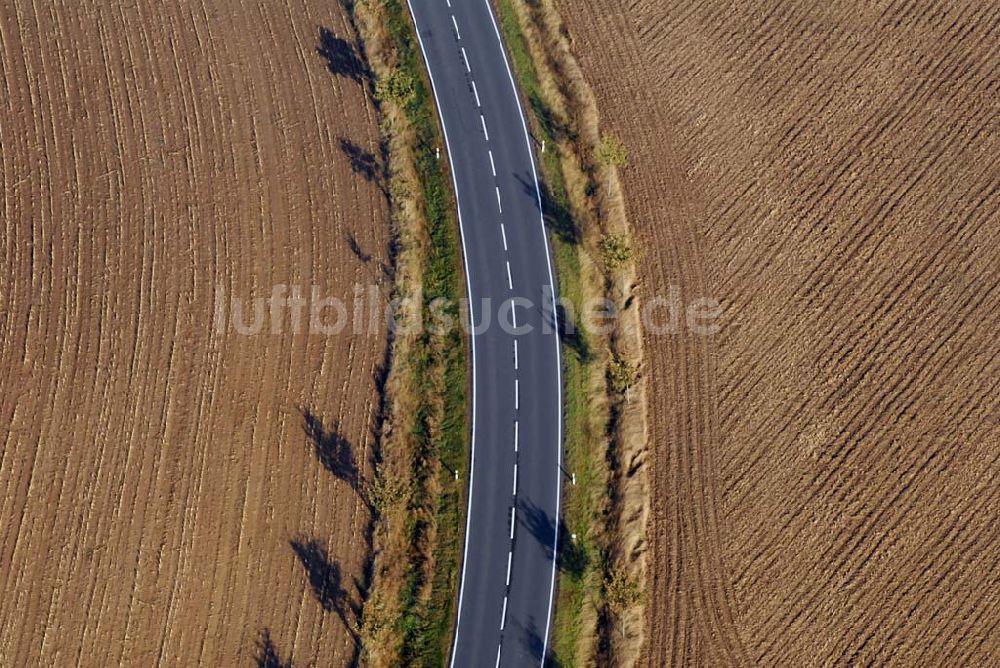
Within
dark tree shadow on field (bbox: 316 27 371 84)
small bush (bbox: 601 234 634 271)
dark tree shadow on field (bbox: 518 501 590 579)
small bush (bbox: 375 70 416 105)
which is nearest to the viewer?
dark tree shadow on field (bbox: 518 501 590 579)

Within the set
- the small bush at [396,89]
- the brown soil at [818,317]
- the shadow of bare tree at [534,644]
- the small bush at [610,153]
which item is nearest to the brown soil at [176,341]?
the small bush at [396,89]

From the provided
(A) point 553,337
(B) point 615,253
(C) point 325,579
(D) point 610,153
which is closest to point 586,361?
(A) point 553,337

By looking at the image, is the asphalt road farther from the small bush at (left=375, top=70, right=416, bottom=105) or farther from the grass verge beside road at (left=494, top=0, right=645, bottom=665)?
the small bush at (left=375, top=70, right=416, bottom=105)

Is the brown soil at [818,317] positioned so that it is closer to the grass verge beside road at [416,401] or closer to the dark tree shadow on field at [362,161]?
the grass verge beside road at [416,401]

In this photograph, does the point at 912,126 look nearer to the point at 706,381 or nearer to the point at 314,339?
the point at 706,381

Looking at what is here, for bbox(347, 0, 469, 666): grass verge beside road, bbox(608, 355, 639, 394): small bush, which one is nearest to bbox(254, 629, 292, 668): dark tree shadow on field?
bbox(347, 0, 469, 666): grass verge beside road

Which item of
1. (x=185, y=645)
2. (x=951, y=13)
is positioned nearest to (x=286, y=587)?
(x=185, y=645)
